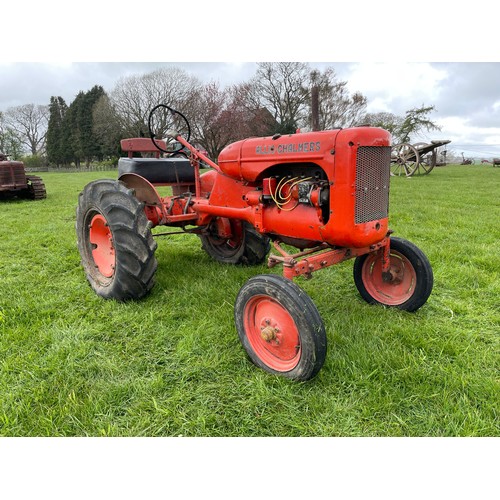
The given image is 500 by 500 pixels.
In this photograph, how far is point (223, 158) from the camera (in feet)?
10.5

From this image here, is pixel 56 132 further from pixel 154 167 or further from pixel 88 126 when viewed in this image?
pixel 154 167

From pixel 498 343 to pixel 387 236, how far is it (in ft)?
3.62

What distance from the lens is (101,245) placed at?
3805 mm

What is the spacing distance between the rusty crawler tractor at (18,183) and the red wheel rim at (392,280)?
11.3 meters

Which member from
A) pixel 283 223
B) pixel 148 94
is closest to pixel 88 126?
pixel 148 94

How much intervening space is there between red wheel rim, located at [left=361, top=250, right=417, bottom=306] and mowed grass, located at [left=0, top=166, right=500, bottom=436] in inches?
6.9

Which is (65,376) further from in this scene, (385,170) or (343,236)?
(385,170)

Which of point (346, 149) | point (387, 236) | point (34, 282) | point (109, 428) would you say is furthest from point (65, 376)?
point (387, 236)

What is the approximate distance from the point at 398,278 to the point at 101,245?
9.60ft

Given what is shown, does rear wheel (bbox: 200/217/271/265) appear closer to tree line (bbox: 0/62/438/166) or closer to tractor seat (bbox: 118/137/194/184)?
tractor seat (bbox: 118/137/194/184)

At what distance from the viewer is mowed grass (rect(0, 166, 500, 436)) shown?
6.57 ft

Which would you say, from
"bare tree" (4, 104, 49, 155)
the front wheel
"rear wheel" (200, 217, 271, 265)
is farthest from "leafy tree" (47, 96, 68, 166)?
the front wheel

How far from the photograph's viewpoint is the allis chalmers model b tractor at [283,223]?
2.38 metres

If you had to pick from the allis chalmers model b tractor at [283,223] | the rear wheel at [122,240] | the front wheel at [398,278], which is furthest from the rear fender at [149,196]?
the front wheel at [398,278]
